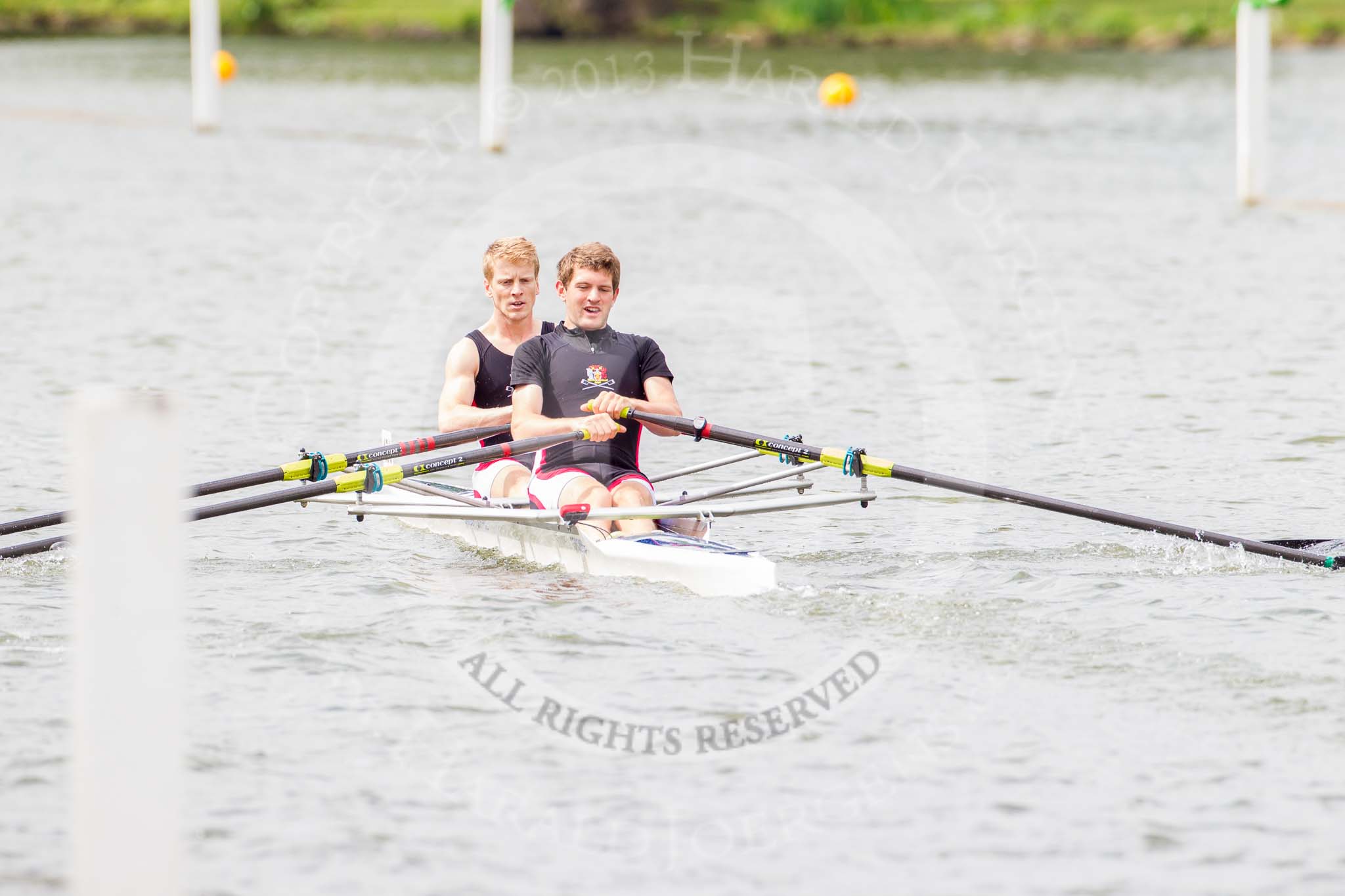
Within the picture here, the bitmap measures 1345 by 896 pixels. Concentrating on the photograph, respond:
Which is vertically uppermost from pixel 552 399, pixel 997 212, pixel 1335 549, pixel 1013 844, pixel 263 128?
pixel 263 128

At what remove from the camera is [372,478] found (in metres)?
8.96

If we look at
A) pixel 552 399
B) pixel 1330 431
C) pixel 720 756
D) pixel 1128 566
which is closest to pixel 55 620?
pixel 552 399

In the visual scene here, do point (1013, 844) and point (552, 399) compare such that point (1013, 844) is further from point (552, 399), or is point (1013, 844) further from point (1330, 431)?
point (1330, 431)

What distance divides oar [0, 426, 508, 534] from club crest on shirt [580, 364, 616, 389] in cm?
60

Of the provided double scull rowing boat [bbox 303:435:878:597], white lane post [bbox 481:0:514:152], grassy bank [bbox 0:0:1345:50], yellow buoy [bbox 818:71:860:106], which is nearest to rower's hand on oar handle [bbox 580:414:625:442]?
double scull rowing boat [bbox 303:435:878:597]

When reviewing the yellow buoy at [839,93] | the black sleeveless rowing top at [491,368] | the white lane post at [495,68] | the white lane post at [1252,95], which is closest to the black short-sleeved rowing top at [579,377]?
the black sleeveless rowing top at [491,368]

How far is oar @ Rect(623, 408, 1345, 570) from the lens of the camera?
8805 millimetres

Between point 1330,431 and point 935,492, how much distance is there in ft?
11.4

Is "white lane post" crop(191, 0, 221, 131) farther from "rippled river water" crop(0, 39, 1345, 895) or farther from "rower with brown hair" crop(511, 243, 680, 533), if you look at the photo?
"rower with brown hair" crop(511, 243, 680, 533)

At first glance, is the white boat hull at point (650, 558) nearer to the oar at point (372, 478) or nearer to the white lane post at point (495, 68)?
the oar at point (372, 478)

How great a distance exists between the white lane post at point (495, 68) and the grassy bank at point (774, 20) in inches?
1391

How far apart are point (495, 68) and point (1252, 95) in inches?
447

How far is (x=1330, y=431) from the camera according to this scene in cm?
1297

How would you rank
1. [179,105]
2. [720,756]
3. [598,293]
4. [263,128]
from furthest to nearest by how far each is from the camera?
1. [179,105]
2. [263,128]
3. [598,293]
4. [720,756]
